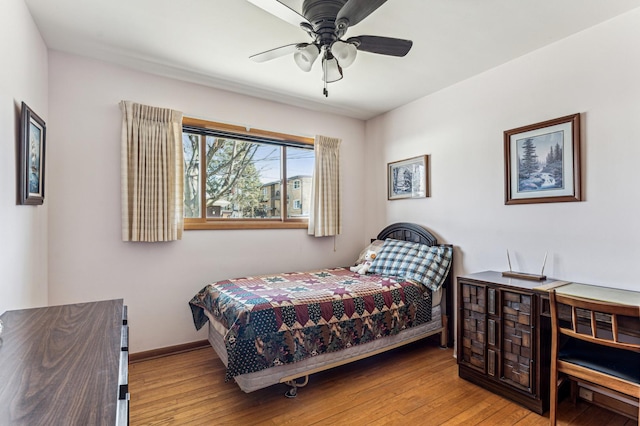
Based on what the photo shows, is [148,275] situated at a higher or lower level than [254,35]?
lower

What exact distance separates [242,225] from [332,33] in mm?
2140

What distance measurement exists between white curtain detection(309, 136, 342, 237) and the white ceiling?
3.08 feet

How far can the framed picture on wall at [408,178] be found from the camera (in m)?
3.52

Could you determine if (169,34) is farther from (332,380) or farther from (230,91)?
(332,380)

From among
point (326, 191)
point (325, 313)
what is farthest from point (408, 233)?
point (325, 313)

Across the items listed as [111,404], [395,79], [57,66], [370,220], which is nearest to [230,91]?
[57,66]

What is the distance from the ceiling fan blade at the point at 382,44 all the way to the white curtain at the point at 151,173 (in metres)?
1.89

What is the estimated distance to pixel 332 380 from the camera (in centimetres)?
254

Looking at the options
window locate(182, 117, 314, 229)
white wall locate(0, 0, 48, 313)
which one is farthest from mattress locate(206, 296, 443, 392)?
white wall locate(0, 0, 48, 313)

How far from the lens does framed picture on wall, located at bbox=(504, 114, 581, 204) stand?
7.69ft

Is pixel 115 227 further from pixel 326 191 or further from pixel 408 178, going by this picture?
pixel 408 178

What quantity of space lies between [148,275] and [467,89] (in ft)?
11.5

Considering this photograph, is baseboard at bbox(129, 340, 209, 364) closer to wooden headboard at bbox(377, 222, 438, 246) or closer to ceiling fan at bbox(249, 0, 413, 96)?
wooden headboard at bbox(377, 222, 438, 246)

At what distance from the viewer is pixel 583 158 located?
230cm
